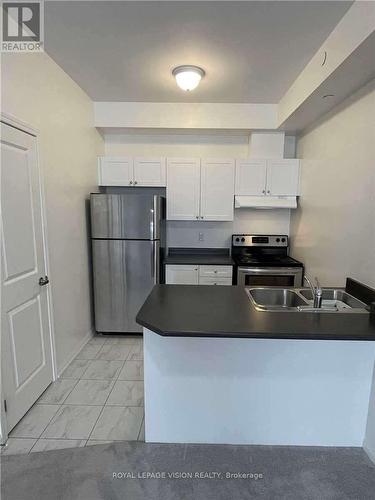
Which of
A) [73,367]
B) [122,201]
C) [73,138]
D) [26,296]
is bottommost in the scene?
[73,367]

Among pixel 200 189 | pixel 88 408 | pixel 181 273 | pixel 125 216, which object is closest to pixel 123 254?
pixel 125 216

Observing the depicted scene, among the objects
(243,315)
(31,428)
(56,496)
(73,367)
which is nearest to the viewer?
(56,496)

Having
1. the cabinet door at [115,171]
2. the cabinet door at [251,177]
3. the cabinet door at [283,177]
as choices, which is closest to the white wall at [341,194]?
the cabinet door at [283,177]

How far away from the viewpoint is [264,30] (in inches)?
74.5

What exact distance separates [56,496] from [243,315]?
1.38m

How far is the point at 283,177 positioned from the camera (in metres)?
3.39

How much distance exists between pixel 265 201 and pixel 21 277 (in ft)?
8.86

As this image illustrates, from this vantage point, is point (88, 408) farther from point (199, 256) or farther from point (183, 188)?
point (183, 188)

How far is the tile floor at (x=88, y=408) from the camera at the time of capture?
1836 mm

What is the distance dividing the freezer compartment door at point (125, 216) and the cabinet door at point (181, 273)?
47 cm

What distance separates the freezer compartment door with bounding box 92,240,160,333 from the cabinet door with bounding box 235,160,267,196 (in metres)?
1.26

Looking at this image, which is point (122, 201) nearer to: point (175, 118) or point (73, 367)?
point (175, 118)

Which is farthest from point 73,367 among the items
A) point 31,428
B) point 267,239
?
point 267,239

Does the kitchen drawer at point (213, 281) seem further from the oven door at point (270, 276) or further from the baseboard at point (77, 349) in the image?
the baseboard at point (77, 349)
